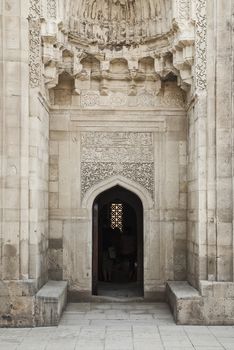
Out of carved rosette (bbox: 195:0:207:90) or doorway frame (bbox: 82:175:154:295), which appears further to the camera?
doorway frame (bbox: 82:175:154:295)

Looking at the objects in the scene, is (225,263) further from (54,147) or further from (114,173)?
(54,147)

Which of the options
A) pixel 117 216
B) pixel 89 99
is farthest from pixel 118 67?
pixel 117 216

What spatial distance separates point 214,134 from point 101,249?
519 cm

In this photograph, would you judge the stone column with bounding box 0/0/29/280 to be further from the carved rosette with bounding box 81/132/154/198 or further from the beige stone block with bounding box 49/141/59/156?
the carved rosette with bounding box 81/132/154/198

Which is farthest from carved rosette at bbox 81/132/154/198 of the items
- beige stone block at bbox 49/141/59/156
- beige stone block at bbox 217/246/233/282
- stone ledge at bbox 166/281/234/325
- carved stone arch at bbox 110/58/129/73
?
stone ledge at bbox 166/281/234/325

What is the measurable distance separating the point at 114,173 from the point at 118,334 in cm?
338

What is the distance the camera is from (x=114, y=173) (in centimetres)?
1011

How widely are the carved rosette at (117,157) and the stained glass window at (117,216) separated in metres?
3.71

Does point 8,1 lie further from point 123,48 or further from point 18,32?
point 123,48

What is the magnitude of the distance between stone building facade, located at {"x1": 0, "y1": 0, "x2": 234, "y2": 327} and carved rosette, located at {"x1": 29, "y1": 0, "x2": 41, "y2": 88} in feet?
0.07

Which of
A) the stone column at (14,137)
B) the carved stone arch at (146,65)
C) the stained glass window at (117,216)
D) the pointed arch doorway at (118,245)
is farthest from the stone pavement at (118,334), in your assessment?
the stained glass window at (117,216)

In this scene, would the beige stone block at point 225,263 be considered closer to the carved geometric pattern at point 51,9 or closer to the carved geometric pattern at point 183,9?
the carved geometric pattern at point 183,9

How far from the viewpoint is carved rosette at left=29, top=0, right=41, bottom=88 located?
834 cm

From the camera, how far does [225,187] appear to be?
8.29 m
